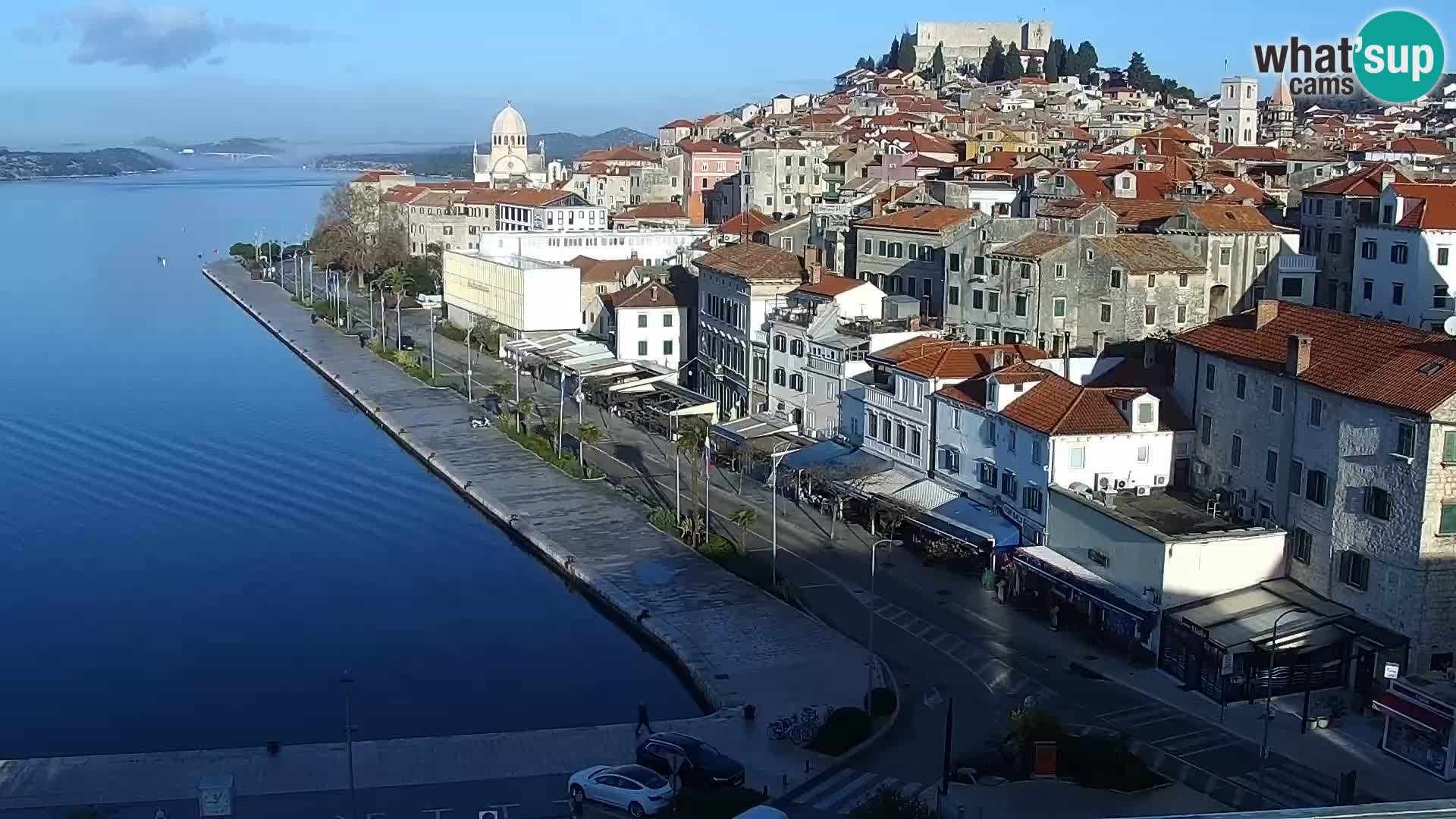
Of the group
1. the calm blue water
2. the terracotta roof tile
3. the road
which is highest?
the terracotta roof tile

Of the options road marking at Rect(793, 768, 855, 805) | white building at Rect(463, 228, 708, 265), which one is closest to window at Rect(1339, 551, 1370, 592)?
road marking at Rect(793, 768, 855, 805)

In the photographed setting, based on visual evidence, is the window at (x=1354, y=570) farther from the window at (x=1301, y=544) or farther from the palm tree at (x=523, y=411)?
the palm tree at (x=523, y=411)

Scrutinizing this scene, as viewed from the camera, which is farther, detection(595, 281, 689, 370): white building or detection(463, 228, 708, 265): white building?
detection(463, 228, 708, 265): white building

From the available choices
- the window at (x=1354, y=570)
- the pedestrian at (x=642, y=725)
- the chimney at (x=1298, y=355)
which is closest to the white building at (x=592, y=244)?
the chimney at (x=1298, y=355)

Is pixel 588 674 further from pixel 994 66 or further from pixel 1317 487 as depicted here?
pixel 994 66

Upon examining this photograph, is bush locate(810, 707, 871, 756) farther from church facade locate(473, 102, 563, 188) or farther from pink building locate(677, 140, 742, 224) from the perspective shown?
church facade locate(473, 102, 563, 188)

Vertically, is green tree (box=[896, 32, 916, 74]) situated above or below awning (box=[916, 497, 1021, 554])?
above

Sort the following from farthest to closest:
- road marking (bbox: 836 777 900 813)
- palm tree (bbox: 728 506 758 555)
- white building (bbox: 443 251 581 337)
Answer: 1. white building (bbox: 443 251 581 337)
2. palm tree (bbox: 728 506 758 555)
3. road marking (bbox: 836 777 900 813)

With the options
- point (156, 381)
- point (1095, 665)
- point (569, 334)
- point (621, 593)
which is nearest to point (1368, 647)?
point (1095, 665)
